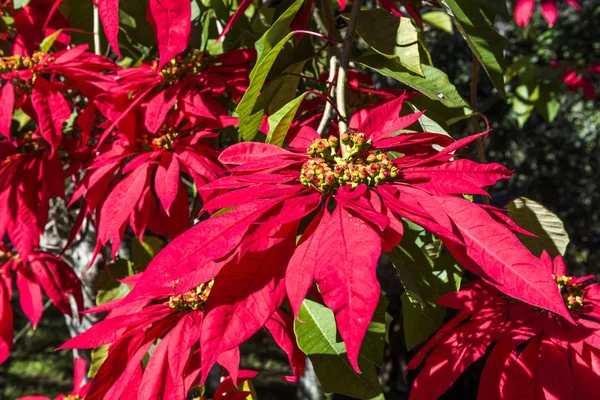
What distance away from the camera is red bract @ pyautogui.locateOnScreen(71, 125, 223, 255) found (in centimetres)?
66

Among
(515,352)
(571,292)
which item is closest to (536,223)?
(571,292)

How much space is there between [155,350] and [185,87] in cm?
35

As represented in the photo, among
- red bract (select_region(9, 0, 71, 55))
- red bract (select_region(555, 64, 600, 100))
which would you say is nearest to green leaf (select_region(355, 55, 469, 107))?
red bract (select_region(9, 0, 71, 55))

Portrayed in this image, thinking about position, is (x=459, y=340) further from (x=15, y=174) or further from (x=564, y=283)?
(x=15, y=174)

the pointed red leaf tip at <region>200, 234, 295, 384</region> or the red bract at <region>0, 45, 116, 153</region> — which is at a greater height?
the red bract at <region>0, 45, 116, 153</region>

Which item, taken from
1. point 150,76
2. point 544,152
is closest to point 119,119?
point 150,76

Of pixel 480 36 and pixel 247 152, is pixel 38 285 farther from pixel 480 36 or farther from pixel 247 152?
pixel 480 36

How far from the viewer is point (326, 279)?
376 mm

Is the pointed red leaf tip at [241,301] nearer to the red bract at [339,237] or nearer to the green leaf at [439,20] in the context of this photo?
the red bract at [339,237]

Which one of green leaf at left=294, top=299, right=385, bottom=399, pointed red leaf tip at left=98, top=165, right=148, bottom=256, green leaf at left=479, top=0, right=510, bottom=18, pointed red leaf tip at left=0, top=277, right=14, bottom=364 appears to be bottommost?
pointed red leaf tip at left=0, top=277, right=14, bottom=364

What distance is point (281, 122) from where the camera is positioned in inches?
22.0

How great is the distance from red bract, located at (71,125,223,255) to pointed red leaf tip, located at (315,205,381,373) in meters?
0.28

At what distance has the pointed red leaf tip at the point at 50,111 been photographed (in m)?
0.74

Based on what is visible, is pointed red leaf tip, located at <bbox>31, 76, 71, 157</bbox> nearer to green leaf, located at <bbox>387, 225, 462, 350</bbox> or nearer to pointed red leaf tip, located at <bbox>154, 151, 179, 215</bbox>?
pointed red leaf tip, located at <bbox>154, 151, 179, 215</bbox>
